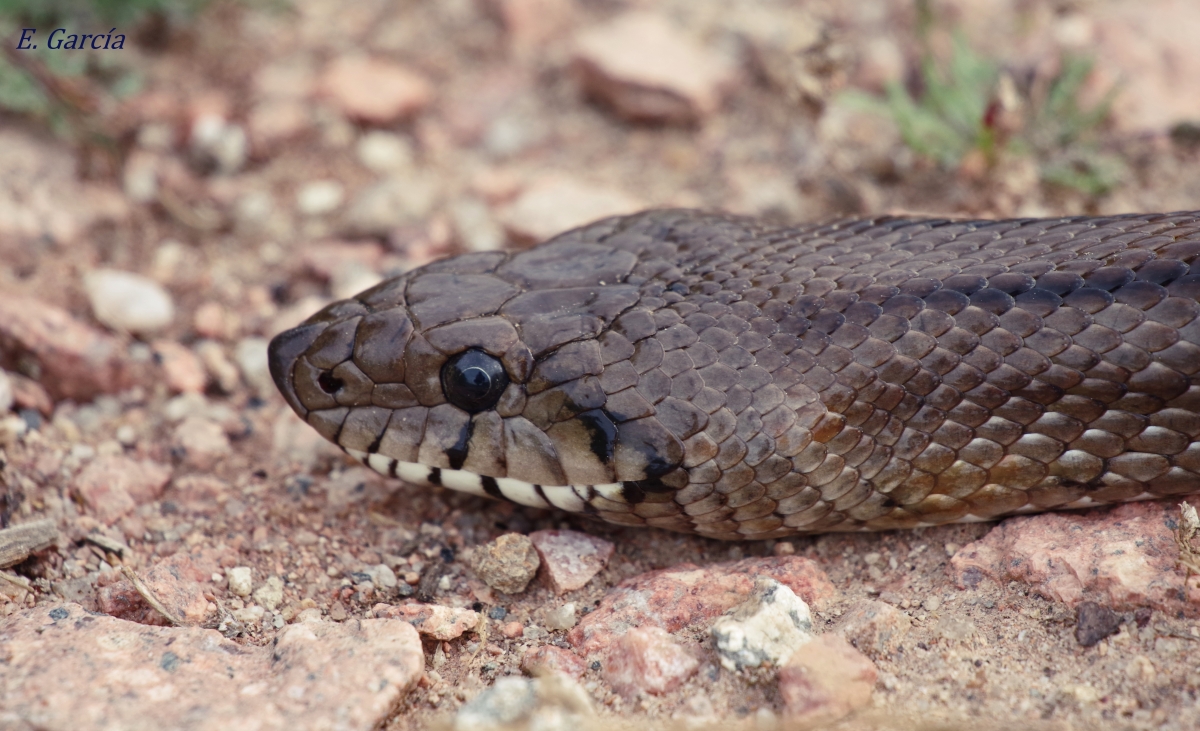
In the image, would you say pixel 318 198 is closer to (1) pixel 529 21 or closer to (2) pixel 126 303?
(2) pixel 126 303

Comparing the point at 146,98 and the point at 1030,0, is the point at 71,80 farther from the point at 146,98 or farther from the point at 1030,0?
the point at 1030,0

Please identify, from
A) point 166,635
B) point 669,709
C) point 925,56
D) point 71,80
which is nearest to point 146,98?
point 71,80

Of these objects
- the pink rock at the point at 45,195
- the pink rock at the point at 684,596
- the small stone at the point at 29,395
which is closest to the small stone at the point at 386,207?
the pink rock at the point at 45,195

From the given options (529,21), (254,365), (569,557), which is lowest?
(569,557)

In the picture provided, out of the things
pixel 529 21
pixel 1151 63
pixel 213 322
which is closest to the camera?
pixel 213 322

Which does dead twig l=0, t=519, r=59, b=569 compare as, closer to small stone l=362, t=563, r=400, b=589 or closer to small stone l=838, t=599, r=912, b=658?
small stone l=362, t=563, r=400, b=589

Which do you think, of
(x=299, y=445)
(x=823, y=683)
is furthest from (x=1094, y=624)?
(x=299, y=445)
